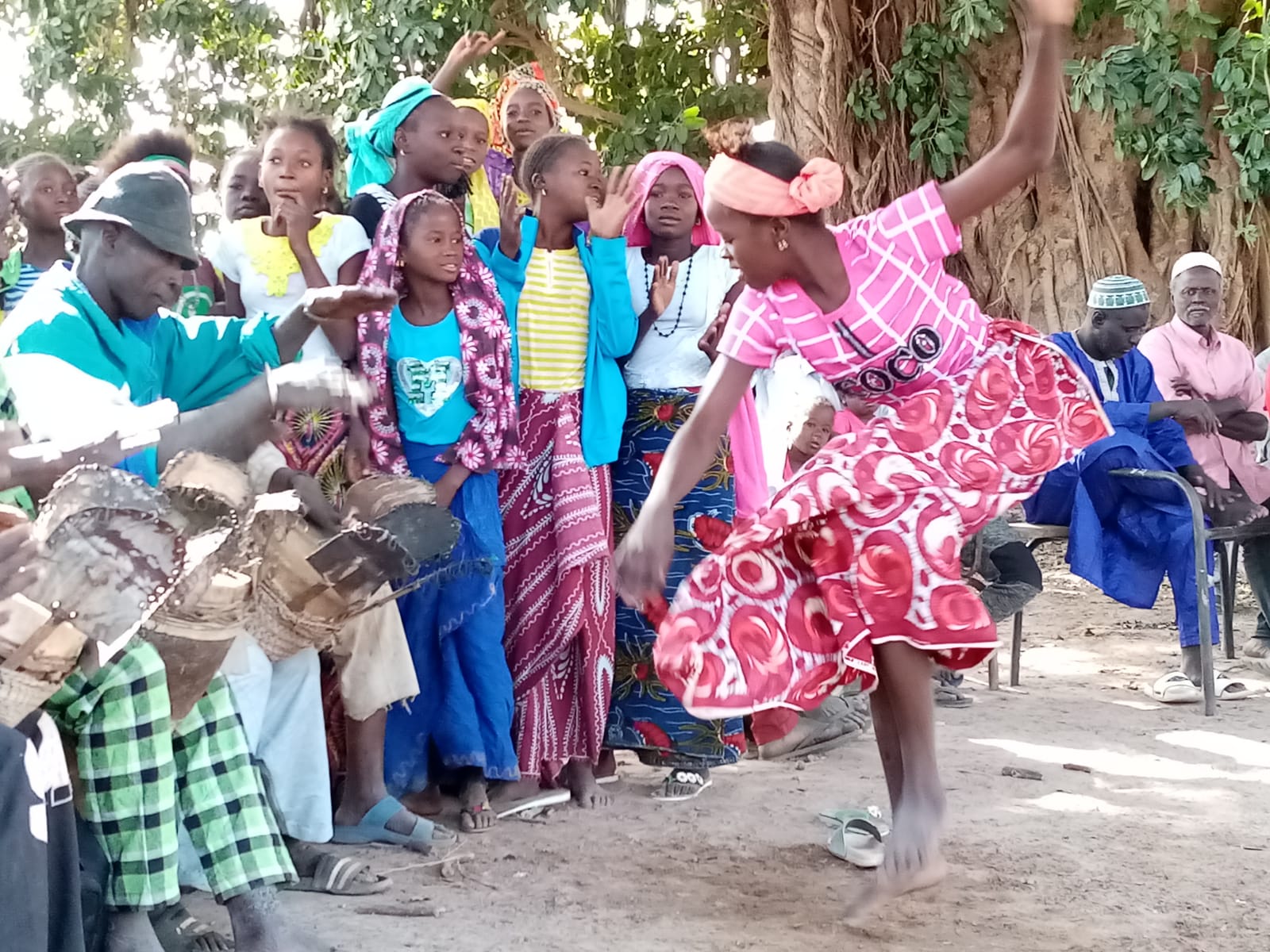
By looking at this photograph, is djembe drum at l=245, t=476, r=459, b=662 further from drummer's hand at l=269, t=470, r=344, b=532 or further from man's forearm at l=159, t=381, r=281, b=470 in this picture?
man's forearm at l=159, t=381, r=281, b=470

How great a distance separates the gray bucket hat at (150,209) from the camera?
2996 mm

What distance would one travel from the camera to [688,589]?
330 cm

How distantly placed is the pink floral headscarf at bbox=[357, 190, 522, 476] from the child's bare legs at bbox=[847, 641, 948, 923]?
1.47 metres

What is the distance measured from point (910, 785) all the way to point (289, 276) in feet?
7.75

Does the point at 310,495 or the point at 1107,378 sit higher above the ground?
the point at 1107,378

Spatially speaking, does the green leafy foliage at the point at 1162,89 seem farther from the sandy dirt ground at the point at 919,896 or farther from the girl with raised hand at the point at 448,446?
the girl with raised hand at the point at 448,446

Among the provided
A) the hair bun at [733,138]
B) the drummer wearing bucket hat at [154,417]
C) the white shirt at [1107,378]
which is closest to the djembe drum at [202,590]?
the drummer wearing bucket hat at [154,417]

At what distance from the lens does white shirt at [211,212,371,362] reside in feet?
13.7

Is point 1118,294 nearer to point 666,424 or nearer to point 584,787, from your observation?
point 666,424

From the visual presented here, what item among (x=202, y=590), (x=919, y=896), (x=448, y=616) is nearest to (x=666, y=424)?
(x=448, y=616)

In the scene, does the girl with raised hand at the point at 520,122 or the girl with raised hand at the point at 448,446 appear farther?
the girl with raised hand at the point at 520,122

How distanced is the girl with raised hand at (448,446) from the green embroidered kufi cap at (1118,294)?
3104 millimetres

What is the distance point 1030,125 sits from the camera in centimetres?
310

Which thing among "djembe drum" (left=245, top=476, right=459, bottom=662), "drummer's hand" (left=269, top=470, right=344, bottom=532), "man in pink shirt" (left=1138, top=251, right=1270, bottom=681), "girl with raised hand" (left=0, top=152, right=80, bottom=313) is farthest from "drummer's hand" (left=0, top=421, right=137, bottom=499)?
"man in pink shirt" (left=1138, top=251, right=1270, bottom=681)
